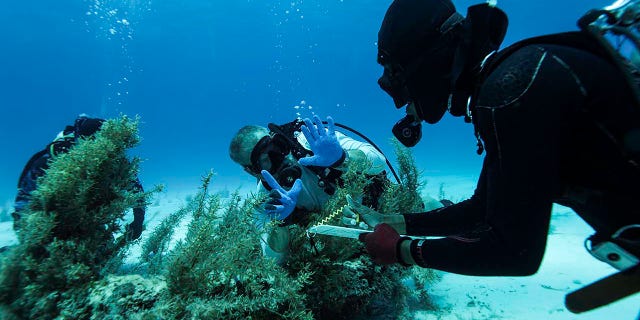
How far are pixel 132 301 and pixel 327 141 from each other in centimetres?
257

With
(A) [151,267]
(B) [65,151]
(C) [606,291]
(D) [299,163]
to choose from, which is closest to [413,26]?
(C) [606,291]

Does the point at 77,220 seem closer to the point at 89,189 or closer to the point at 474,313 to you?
the point at 89,189

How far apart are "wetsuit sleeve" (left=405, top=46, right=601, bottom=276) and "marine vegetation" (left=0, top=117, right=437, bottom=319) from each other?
5.42ft

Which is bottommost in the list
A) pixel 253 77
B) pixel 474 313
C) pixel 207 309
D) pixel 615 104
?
pixel 474 313

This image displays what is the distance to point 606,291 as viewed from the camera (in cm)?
141

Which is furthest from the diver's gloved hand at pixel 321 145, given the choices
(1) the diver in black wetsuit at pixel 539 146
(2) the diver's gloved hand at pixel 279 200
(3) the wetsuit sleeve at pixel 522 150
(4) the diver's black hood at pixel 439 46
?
(3) the wetsuit sleeve at pixel 522 150

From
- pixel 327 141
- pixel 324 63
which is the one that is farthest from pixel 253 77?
pixel 327 141

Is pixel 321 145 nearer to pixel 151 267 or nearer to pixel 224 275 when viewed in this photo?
pixel 224 275

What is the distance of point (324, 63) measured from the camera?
109750mm

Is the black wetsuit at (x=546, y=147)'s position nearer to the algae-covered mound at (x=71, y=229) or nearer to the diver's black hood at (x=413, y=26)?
the diver's black hood at (x=413, y=26)

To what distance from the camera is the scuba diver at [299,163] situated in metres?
3.80

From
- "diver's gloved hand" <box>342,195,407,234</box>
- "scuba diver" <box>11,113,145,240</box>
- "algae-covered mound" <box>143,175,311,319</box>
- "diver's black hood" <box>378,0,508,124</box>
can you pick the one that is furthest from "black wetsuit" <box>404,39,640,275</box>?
"scuba diver" <box>11,113,145,240</box>

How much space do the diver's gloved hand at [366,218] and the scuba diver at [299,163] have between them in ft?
3.33

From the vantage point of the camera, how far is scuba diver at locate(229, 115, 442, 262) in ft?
12.5
